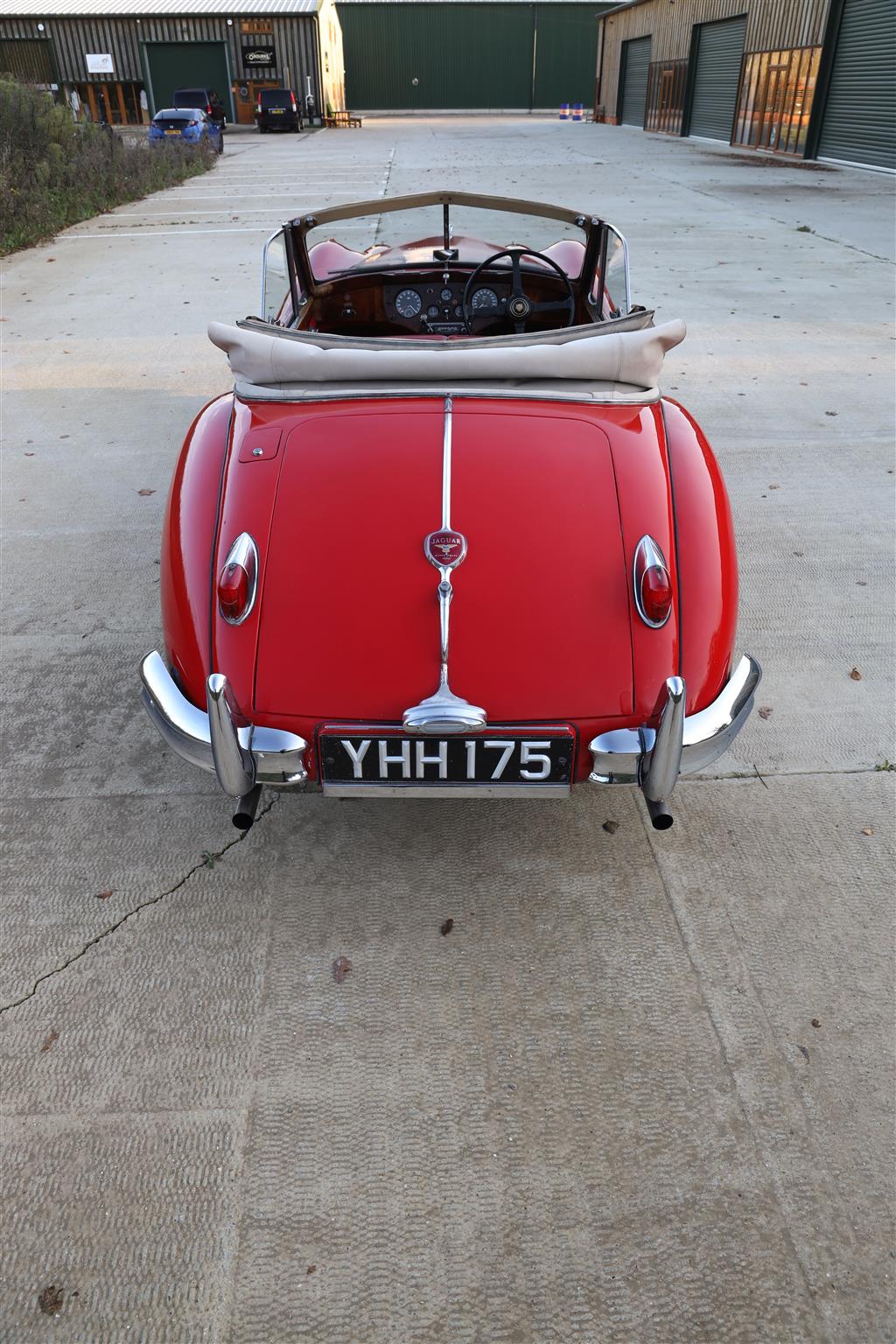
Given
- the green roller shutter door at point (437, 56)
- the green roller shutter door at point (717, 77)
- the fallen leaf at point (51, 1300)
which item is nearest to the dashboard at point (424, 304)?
the fallen leaf at point (51, 1300)

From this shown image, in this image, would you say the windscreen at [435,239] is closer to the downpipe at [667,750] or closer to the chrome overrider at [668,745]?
the chrome overrider at [668,745]

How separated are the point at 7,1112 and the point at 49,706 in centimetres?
162

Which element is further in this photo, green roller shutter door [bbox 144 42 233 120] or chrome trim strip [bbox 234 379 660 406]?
green roller shutter door [bbox 144 42 233 120]

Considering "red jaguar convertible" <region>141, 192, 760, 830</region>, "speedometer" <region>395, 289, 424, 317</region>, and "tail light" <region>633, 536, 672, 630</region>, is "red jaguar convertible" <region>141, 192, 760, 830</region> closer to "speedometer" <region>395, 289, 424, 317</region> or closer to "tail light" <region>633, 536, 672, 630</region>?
"tail light" <region>633, 536, 672, 630</region>

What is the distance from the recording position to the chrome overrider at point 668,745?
79.8 inches

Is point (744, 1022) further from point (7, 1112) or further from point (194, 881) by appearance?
point (7, 1112)

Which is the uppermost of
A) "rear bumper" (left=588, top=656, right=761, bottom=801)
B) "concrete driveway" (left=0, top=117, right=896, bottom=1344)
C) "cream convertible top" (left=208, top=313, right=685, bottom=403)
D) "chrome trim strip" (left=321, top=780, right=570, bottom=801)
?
"cream convertible top" (left=208, top=313, right=685, bottom=403)

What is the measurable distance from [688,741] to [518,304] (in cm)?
256

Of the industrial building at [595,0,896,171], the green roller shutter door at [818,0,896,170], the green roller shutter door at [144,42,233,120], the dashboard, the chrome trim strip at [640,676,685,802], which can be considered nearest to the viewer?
the chrome trim strip at [640,676,685,802]

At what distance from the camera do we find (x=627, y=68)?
1320 inches

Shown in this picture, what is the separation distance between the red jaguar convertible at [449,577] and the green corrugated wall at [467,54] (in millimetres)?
55373

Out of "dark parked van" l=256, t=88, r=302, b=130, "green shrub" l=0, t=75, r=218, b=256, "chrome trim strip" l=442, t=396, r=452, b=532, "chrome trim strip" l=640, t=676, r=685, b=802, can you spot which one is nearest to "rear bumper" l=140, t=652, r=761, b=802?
"chrome trim strip" l=640, t=676, r=685, b=802

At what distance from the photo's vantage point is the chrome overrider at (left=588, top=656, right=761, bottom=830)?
2.03 meters

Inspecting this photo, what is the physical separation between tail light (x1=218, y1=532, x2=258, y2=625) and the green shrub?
11.5m
